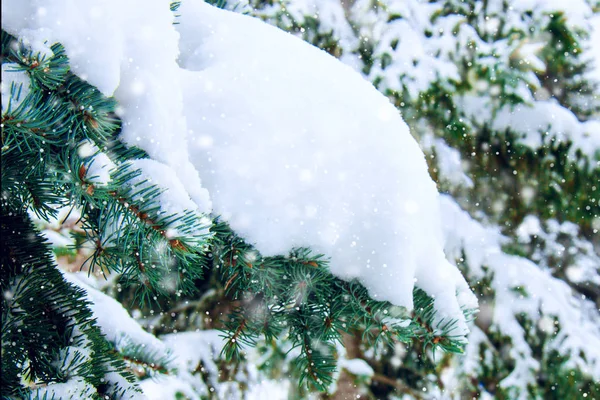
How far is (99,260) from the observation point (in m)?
0.79

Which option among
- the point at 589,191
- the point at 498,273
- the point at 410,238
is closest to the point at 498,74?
the point at 589,191

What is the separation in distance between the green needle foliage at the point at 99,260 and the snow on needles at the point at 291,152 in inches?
1.8

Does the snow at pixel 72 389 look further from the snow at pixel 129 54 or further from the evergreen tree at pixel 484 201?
the evergreen tree at pixel 484 201

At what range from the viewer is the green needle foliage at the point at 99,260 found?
65 cm

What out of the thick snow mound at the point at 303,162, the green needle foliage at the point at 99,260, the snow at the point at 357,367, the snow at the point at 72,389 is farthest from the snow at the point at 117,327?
the snow at the point at 357,367

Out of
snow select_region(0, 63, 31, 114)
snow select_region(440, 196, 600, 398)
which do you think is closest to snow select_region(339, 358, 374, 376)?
snow select_region(440, 196, 600, 398)

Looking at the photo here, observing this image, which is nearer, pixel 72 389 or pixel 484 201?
pixel 72 389

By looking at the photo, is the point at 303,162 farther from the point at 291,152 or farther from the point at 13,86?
the point at 13,86

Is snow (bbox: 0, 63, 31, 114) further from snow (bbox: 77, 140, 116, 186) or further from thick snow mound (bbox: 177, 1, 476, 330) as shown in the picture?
thick snow mound (bbox: 177, 1, 476, 330)

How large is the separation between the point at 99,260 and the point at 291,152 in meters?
0.39

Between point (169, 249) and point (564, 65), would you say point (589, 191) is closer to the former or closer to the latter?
point (564, 65)

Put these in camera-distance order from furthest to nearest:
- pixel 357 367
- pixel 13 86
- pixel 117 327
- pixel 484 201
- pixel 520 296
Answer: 1. pixel 357 367
2. pixel 484 201
3. pixel 520 296
4. pixel 117 327
5. pixel 13 86

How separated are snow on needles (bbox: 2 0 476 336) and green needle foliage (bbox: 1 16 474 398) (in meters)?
0.05

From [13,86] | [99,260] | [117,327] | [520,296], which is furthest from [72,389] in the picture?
[520,296]
